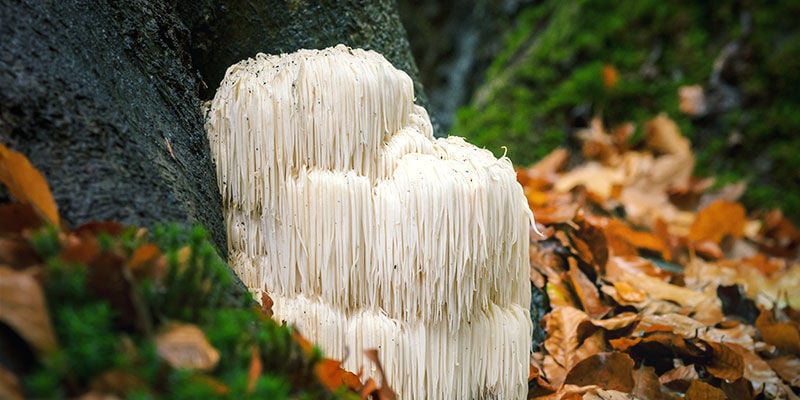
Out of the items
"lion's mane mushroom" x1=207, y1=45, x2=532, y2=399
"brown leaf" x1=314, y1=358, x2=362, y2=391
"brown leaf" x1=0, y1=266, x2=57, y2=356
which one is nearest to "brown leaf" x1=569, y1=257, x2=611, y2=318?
"lion's mane mushroom" x1=207, y1=45, x2=532, y2=399

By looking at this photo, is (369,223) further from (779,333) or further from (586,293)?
(779,333)

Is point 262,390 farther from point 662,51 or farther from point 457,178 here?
point 662,51

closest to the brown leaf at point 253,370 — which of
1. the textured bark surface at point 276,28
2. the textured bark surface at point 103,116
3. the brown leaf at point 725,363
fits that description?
the textured bark surface at point 103,116

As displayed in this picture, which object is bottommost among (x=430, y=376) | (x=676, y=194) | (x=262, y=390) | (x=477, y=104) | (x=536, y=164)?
(x=430, y=376)

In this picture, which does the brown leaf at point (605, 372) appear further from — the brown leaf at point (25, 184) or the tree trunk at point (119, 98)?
the brown leaf at point (25, 184)

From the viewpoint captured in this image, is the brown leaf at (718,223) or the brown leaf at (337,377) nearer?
the brown leaf at (337,377)

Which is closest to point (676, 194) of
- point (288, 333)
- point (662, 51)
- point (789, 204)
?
point (789, 204)
